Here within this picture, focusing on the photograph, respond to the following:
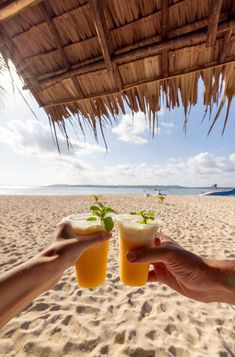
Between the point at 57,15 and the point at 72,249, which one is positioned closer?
the point at 72,249

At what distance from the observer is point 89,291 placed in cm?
326

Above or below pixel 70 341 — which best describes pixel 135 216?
above

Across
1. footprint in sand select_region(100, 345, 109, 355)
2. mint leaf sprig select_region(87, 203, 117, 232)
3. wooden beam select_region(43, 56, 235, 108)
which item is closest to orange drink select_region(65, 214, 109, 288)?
mint leaf sprig select_region(87, 203, 117, 232)

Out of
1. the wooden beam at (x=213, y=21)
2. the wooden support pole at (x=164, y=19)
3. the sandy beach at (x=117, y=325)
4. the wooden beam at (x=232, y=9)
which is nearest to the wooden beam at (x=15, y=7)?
the wooden support pole at (x=164, y=19)

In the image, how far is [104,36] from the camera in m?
1.71

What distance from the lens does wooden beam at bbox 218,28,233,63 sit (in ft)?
5.48

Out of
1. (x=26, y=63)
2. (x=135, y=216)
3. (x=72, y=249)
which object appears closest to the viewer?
(x=72, y=249)

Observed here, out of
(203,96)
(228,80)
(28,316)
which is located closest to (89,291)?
(28,316)

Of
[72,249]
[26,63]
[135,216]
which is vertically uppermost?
[26,63]

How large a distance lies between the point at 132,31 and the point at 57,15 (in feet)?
2.00

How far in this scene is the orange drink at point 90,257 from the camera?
53.1 inches

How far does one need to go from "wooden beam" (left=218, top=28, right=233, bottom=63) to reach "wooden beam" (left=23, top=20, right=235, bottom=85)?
46mm

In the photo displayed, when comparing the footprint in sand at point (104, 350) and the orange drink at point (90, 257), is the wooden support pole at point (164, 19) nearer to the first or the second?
the orange drink at point (90, 257)

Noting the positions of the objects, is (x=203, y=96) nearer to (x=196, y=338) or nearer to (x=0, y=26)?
(x=0, y=26)
